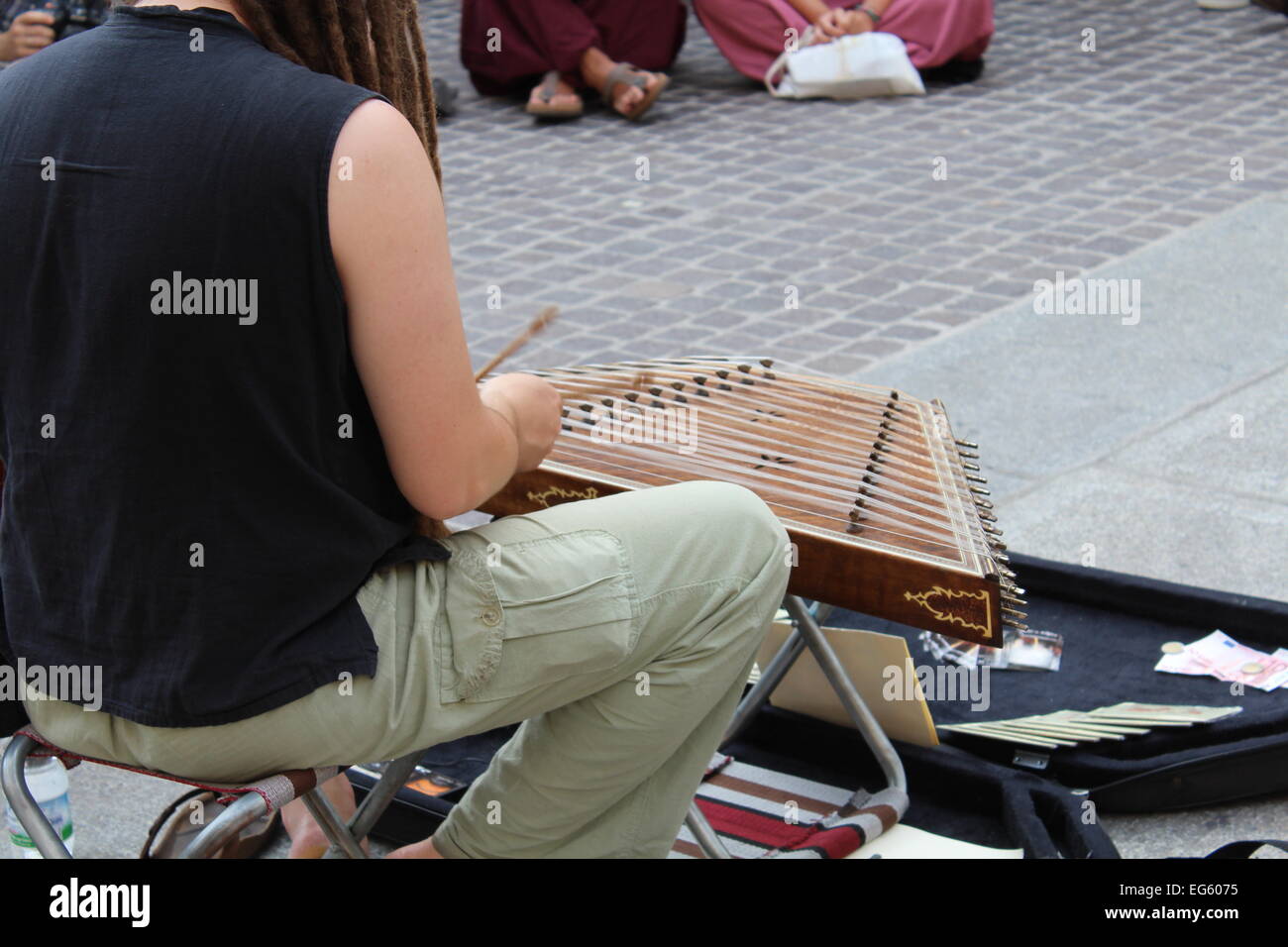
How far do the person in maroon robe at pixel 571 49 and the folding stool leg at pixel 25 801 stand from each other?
548cm

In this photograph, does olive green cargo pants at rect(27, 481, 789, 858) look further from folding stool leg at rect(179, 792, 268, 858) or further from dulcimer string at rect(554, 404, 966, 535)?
dulcimer string at rect(554, 404, 966, 535)

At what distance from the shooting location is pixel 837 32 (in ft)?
23.3

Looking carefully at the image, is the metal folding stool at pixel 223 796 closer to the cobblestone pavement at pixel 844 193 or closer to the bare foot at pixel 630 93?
the cobblestone pavement at pixel 844 193

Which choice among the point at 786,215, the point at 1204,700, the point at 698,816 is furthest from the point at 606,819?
the point at 786,215

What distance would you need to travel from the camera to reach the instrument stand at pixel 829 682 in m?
2.14

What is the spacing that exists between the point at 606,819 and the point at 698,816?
0.29 metres

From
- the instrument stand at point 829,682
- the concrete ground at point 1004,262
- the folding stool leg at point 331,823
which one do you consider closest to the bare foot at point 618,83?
the concrete ground at point 1004,262

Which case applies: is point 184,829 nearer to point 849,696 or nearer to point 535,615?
point 535,615

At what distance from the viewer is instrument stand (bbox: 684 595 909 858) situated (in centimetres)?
214

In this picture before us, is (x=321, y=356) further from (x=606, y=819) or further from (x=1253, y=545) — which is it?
(x=1253, y=545)

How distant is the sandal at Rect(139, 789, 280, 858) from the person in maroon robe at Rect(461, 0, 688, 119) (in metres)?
5.03
